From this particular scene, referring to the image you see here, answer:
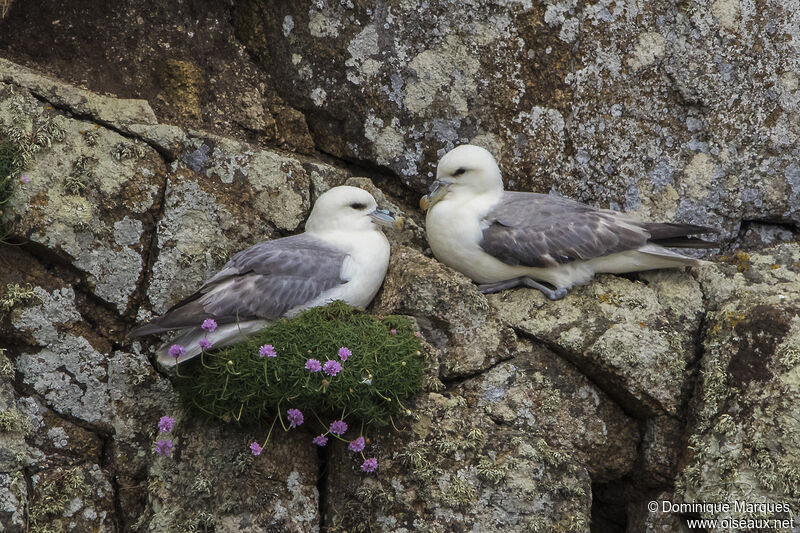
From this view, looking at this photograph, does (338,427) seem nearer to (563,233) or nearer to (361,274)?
(361,274)

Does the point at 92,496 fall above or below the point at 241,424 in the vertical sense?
below

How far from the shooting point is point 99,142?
4.09 m

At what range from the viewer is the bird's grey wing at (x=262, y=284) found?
3.76 m

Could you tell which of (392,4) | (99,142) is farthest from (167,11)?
(392,4)

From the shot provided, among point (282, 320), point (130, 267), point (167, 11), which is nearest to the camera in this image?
point (282, 320)

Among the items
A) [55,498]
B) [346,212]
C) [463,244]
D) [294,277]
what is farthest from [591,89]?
[55,498]

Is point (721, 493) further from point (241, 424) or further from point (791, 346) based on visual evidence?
point (241, 424)

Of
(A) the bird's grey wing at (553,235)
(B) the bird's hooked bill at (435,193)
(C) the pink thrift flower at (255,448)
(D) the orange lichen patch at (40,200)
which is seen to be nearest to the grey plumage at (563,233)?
(A) the bird's grey wing at (553,235)

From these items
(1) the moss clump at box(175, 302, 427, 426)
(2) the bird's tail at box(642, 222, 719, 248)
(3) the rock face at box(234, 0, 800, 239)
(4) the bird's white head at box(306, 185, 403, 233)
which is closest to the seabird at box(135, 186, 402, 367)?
(4) the bird's white head at box(306, 185, 403, 233)

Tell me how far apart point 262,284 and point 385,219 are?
2.34 feet

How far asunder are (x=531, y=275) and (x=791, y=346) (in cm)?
116

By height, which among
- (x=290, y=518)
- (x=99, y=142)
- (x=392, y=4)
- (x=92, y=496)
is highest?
(x=392, y=4)

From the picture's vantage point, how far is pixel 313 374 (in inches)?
137

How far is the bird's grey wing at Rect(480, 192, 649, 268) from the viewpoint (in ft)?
13.5
